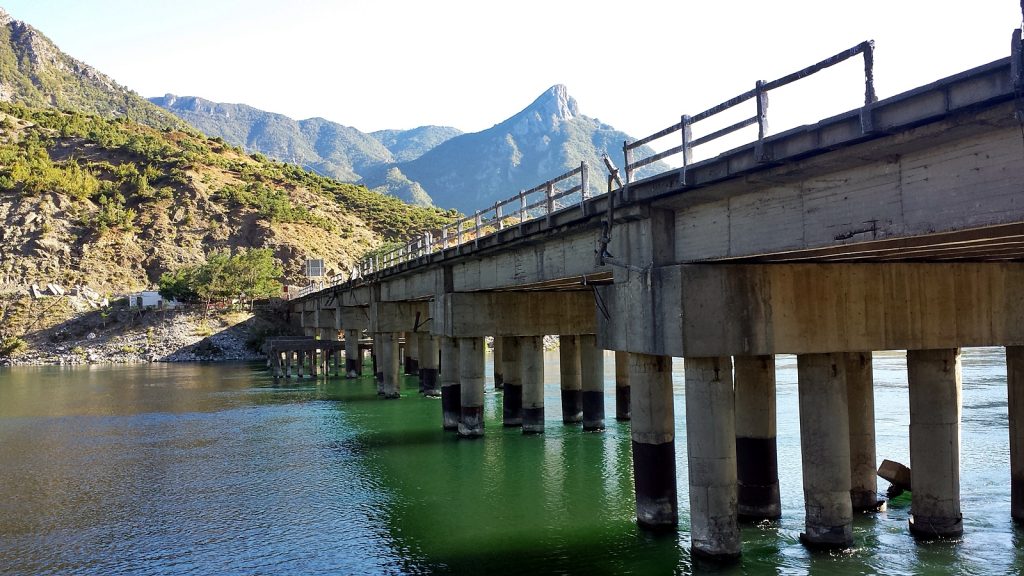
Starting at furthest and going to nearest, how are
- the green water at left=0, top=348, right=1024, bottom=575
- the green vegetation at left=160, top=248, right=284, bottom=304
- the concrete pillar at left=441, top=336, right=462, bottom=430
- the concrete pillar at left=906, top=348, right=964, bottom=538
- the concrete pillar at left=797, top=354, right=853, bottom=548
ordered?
the green vegetation at left=160, top=248, right=284, bottom=304
the concrete pillar at left=441, top=336, right=462, bottom=430
the green water at left=0, top=348, right=1024, bottom=575
the concrete pillar at left=906, top=348, right=964, bottom=538
the concrete pillar at left=797, top=354, right=853, bottom=548

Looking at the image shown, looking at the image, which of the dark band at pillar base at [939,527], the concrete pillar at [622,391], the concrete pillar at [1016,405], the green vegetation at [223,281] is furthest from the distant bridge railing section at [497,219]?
the green vegetation at [223,281]

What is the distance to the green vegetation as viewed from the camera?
298 ft

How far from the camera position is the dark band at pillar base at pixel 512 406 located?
32.1 m

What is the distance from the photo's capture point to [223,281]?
91875mm

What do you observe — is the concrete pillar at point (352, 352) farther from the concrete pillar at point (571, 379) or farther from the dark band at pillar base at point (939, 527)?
the dark band at pillar base at point (939, 527)

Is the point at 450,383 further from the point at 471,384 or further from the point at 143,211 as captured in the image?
the point at 143,211

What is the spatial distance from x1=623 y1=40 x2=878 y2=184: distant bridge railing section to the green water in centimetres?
710

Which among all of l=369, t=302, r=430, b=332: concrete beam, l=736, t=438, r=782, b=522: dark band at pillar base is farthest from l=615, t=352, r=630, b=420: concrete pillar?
l=736, t=438, r=782, b=522: dark band at pillar base

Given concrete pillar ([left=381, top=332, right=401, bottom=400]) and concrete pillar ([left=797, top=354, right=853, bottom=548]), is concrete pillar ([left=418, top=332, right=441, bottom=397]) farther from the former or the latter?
concrete pillar ([left=797, top=354, right=853, bottom=548])

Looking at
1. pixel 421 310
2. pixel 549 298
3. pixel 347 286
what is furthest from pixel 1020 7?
pixel 347 286

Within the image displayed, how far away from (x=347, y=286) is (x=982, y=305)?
42.1 m

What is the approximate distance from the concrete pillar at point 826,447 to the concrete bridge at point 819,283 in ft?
0.09

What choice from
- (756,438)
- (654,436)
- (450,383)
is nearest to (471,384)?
(450,383)

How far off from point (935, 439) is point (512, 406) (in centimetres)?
→ 1904
